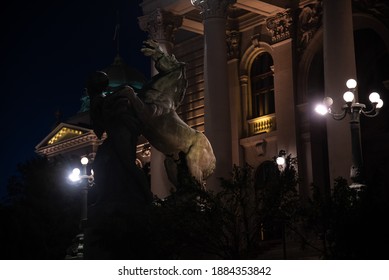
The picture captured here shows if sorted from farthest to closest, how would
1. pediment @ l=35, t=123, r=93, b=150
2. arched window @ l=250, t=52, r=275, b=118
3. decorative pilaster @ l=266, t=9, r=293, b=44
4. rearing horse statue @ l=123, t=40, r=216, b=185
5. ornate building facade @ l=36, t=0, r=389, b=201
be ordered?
pediment @ l=35, t=123, r=93, b=150 < arched window @ l=250, t=52, r=275, b=118 < decorative pilaster @ l=266, t=9, r=293, b=44 < ornate building facade @ l=36, t=0, r=389, b=201 < rearing horse statue @ l=123, t=40, r=216, b=185

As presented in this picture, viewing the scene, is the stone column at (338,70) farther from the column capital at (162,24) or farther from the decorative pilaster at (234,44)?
the decorative pilaster at (234,44)

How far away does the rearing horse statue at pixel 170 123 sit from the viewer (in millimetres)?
15609

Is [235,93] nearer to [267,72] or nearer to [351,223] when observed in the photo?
[267,72]

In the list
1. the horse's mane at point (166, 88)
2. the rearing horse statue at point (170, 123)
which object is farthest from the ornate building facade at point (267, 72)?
the horse's mane at point (166, 88)

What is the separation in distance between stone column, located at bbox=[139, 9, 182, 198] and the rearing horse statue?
17239 millimetres

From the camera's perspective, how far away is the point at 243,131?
Result: 127 ft

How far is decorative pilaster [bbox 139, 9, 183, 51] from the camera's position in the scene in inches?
1357

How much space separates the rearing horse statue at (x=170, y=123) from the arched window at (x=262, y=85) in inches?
853

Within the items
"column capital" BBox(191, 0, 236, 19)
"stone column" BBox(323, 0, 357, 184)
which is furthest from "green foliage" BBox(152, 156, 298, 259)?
"column capital" BBox(191, 0, 236, 19)

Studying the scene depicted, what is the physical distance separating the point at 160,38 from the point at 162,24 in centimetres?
62

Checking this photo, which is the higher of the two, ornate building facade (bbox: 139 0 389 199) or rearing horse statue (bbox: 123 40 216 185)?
ornate building facade (bbox: 139 0 389 199)

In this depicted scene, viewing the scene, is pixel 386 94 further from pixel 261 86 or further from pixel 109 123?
pixel 109 123

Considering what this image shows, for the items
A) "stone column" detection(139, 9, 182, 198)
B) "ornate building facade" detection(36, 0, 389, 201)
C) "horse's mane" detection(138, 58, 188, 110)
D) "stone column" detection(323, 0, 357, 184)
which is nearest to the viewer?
"horse's mane" detection(138, 58, 188, 110)

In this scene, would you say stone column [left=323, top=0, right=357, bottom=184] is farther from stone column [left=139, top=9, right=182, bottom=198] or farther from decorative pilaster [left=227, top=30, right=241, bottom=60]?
decorative pilaster [left=227, top=30, right=241, bottom=60]
